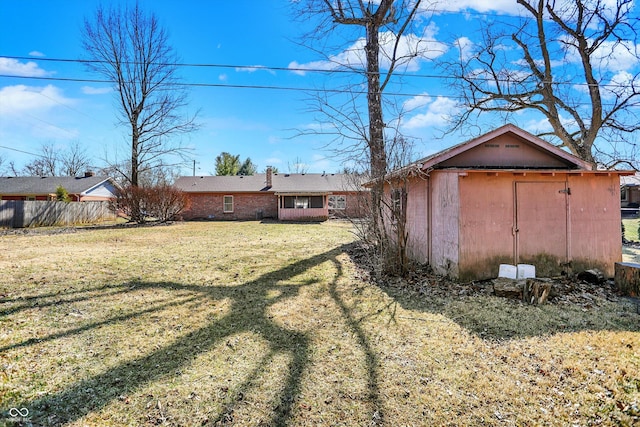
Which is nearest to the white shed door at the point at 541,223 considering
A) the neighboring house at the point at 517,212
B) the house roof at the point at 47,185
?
the neighboring house at the point at 517,212

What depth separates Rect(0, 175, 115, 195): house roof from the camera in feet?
89.0

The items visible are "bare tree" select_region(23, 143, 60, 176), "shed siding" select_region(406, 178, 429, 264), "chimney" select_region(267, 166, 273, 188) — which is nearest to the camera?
"shed siding" select_region(406, 178, 429, 264)

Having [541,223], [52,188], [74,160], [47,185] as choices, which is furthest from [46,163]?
[541,223]

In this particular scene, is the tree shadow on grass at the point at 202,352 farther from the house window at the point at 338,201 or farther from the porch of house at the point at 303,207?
the house window at the point at 338,201

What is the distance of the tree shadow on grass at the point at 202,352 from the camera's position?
2631mm

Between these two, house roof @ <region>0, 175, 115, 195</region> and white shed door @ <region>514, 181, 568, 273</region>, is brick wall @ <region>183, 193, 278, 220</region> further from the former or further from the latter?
white shed door @ <region>514, 181, 568, 273</region>

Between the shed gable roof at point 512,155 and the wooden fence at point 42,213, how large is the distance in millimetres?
22172

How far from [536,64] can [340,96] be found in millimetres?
10133

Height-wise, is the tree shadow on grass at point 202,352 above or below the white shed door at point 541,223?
below

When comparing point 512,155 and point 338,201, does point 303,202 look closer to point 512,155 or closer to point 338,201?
point 338,201

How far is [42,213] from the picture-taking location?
61.7 ft

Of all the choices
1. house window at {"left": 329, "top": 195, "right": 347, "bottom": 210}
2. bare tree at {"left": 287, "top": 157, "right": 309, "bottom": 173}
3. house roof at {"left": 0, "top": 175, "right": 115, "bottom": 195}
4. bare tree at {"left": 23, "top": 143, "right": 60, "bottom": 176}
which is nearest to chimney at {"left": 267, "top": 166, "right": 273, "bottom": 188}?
house window at {"left": 329, "top": 195, "right": 347, "bottom": 210}

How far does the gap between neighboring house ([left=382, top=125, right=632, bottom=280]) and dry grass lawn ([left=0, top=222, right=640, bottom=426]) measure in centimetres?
135

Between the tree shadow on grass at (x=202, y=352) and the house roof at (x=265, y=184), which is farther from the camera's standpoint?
the house roof at (x=265, y=184)
